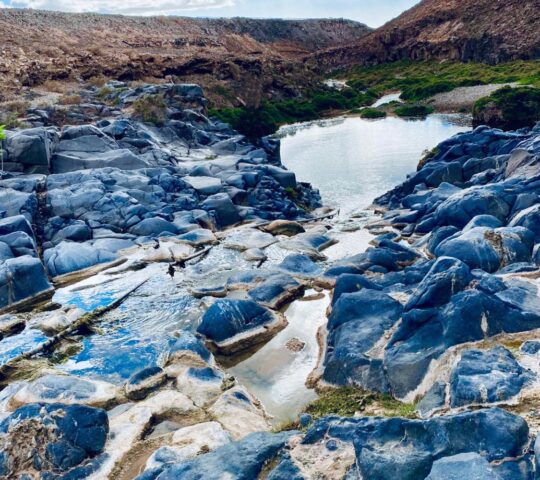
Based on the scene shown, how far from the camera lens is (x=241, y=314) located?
42.6 feet

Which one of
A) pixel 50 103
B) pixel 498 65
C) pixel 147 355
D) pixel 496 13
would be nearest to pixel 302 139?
pixel 50 103

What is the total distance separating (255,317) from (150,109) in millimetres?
21322

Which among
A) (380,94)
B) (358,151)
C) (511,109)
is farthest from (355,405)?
(380,94)

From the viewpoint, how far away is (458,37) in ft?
260

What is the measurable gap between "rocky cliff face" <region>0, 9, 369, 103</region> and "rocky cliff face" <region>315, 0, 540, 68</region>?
19175mm

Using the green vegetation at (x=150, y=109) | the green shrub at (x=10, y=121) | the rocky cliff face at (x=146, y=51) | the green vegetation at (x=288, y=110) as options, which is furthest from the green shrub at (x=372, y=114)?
the green shrub at (x=10, y=121)

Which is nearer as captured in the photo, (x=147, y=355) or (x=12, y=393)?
(x=12, y=393)

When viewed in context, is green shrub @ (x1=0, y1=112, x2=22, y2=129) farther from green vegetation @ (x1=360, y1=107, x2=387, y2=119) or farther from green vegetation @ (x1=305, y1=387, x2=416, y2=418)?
green vegetation @ (x1=360, y1=107, x2=387, y2=119)

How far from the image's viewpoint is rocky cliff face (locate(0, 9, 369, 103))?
44.1 metres

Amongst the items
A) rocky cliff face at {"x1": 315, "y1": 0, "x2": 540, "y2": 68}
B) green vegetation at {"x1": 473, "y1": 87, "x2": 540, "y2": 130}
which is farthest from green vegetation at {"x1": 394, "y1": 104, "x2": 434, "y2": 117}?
rocky cliff face at {"x1": 315, "y1": 0, "x2": 540, "y2": 68}

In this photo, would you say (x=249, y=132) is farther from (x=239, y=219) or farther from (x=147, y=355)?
(x=147, y=355)

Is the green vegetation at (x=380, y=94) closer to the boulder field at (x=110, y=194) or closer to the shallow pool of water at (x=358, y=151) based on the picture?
the shallow pool of water at (x=358, y=151)

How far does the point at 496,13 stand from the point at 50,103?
69.9 metres

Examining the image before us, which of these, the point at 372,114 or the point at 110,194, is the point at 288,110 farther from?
the point at 110,194
